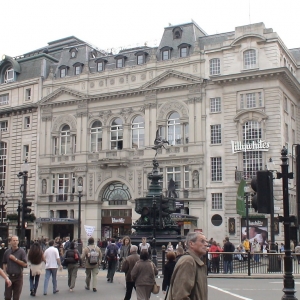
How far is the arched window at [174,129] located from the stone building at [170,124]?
10 centimetres

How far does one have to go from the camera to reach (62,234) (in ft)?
190

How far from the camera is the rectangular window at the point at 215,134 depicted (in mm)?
51312

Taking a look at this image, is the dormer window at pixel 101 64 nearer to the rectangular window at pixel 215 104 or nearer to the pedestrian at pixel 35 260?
the rectangular window at pixel 215 104

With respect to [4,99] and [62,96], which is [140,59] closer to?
[62,96]

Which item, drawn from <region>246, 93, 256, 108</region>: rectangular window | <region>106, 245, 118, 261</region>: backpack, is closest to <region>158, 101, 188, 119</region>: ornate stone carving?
<region>246, 93, 256, 108</region>: rectangular window

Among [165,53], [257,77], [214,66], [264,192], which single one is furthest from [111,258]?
[165,53]

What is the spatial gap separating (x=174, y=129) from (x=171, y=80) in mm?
5051

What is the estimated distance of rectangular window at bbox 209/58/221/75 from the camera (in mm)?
52000

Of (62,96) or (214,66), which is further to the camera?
(62,96)

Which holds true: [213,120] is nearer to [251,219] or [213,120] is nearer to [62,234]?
[251,219]

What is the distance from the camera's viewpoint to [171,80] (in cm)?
5381

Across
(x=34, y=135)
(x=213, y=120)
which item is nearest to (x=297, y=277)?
(x=213, y=120)

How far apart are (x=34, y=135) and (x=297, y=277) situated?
43.1 m

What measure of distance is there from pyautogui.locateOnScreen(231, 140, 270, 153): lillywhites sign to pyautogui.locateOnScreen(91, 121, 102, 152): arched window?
15570 millimetres
